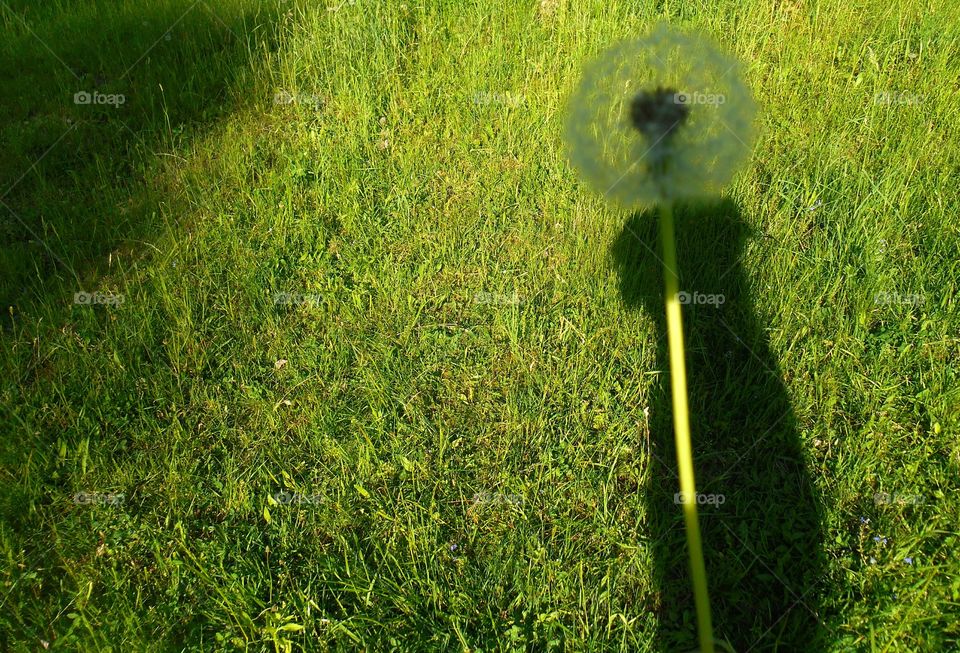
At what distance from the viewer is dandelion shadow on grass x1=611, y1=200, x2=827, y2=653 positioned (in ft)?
7.85

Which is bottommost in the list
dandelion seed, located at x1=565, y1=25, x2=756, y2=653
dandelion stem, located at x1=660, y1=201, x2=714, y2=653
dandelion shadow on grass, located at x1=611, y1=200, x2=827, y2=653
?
dandelion shadow on grass, located at x1=611, y1=200, x2=827, y2=653

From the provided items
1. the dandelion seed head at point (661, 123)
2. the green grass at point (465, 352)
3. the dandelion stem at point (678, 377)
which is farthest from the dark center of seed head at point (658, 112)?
Result: the green grass at point (465, 352)

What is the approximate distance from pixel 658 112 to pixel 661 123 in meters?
0.02

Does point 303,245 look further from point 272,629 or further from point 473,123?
point 272,629

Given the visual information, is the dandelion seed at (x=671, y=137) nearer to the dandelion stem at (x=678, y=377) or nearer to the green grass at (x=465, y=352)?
the dandelion stem at (x=678, y=377)

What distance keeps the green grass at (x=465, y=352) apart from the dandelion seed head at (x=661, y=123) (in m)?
1.38

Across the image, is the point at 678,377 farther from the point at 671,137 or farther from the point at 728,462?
the point at 728,462

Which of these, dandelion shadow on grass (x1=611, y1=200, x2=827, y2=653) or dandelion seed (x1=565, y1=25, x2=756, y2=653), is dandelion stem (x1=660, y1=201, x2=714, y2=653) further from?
dandelion shadow on grass (x1=611, y1=200, x2=827, y2=653)

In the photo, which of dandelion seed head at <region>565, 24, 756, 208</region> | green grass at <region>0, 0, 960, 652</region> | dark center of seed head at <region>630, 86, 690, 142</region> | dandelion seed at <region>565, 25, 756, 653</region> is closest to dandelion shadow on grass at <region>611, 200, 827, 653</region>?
green grass at <region>0, 0, 960, 652</region>

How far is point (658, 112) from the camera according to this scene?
1.52 metres

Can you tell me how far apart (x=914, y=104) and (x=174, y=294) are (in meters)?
4.28

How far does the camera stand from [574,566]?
97.6 inches

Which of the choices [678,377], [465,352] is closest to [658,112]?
[678,377]

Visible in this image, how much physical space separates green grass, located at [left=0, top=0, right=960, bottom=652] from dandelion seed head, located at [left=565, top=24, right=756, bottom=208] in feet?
4.53
